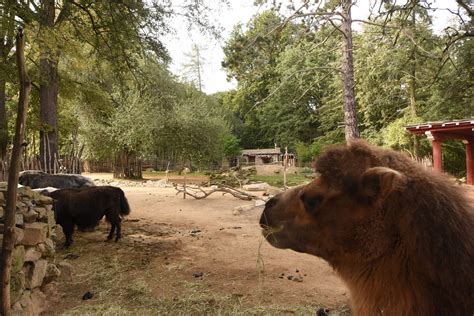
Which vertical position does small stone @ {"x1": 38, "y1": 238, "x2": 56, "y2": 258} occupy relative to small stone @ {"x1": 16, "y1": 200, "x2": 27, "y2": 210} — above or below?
below

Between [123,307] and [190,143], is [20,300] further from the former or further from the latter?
[190,143]

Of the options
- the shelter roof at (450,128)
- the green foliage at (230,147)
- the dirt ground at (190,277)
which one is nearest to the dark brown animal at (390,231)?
the dirt ground at (190,277)

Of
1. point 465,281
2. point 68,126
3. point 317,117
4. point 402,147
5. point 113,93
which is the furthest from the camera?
point 317,117

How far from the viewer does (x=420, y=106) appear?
84.0ft

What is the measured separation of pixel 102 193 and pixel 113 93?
2122cm

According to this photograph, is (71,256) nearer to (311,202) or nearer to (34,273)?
(34,273)

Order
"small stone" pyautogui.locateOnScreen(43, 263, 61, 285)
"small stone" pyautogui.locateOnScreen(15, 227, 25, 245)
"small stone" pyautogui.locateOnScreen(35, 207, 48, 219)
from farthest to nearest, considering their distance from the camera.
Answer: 1. "small stone" pyautogui.locateOnScreen(35, 207, 48, 219)
2. "small stone" pyautogui.locateOnScreen(43, 263, 61, 285)
3. "small stone" pyautogui.locateOnScreen(15, 227, 25, 245)

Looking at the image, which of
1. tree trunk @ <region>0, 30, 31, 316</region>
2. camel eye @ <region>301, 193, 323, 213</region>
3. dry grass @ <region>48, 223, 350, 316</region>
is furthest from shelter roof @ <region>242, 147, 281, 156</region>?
camel eye @ <region>301, 193, 323, 213</region>

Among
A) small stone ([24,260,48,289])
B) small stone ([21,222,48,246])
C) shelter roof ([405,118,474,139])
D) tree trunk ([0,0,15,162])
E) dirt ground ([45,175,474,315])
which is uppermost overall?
tree trunk ([0,0,15,162])

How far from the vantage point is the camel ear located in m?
1.62

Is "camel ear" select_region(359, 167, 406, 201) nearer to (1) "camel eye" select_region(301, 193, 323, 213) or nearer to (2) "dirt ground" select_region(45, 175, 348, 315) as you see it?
(1) "camel eye" select_region(301, 193, 323, 213)

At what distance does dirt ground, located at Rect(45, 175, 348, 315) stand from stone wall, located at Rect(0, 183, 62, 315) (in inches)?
11.1

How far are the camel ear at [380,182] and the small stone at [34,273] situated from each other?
3883 millimetres

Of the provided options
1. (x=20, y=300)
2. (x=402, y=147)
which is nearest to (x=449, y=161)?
(x=402, y=147)
